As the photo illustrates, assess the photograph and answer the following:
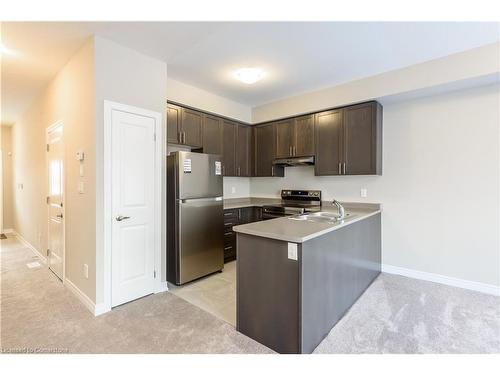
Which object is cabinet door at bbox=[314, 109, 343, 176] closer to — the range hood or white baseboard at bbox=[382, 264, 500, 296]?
the range hood

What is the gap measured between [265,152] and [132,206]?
8.59 feet

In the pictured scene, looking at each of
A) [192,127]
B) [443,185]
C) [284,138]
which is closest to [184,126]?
[192,127]

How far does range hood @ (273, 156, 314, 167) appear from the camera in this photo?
3.98 m

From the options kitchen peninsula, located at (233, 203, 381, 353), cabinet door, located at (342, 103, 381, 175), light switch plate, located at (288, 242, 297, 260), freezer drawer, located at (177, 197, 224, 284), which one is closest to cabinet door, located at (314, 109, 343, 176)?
cabinet door, located at (342, 103, 381, 175)

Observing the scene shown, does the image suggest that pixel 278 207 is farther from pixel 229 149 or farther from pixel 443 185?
pixel 443 185

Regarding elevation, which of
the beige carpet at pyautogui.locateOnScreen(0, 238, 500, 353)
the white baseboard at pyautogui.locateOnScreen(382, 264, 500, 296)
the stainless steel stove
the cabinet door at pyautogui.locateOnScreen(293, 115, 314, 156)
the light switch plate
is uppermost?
the cabinet door at pyautogui.locateOnScreen(293, 115, 314, 156)

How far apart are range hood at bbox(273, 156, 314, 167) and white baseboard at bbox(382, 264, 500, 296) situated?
1.90 meters

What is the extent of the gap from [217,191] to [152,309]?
5.24 feet

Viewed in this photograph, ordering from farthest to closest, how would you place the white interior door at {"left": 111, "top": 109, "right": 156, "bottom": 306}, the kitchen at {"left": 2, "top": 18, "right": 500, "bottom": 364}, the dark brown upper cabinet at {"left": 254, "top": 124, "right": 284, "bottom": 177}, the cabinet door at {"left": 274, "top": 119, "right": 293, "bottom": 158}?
1. the dark brown upper cabinet at {"left": 254, "top": 124, "right": 284, "bottom": 177}
2. the cabinet door at {"left": 274, "top": 119, "right": 293, "bottom": 158}
3. the white interior door at {"left": 111, "top": 109, "right": 156, "bottom": 306}
4. the kitchen at {"left": 2, "top": 18, "right": 500, "bottom": 364}

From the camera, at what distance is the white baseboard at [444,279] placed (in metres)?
2.86

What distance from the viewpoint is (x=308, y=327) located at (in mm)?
1772

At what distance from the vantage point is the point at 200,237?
10.5 ft

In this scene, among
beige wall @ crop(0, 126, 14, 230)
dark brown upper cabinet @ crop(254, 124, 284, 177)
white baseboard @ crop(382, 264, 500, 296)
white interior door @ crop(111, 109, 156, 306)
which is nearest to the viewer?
white interior door @ crop(111, 109, 156, 306)

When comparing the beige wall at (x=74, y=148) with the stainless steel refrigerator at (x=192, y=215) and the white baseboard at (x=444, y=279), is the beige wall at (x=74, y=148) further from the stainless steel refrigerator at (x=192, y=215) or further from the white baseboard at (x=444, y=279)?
the white baseboard at (x=444, y=279)
